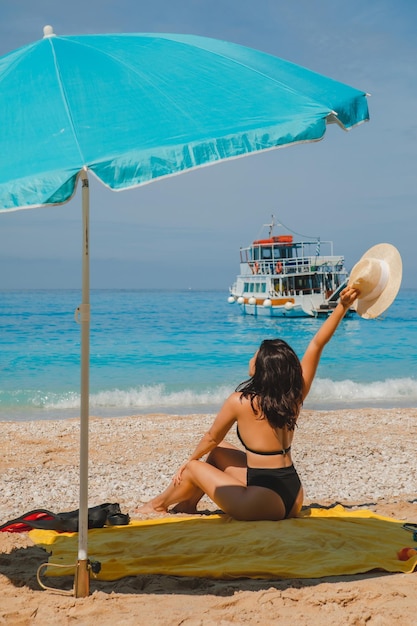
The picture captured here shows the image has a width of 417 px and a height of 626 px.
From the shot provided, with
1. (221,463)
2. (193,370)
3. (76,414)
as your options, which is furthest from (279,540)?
(193,370)

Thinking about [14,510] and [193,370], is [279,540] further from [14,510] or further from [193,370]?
[193,370]

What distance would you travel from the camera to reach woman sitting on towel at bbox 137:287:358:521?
4012mm

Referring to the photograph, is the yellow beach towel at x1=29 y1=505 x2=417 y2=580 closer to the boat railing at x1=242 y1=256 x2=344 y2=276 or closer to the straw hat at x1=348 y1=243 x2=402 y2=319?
the straw hat at x1=348 y1=243 x2=402 y2=319

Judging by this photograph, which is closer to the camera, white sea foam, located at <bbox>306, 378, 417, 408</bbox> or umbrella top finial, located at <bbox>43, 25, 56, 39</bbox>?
umbrella top finial, located at <bbox>43, 25, 56, 39</bbox>

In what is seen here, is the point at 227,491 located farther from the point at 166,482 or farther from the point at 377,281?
the point at 166,482

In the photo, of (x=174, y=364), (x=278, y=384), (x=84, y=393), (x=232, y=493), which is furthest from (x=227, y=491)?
(x=174, y=364)

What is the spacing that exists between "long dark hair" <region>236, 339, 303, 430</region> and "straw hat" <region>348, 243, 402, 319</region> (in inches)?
21.5

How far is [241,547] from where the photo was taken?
385cm

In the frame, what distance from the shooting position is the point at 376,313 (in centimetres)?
384

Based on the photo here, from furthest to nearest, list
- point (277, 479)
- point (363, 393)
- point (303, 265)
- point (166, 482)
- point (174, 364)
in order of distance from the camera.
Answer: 1. point (303, 265)
2. point (174, 364)
3. point (363, 393)
4. point (166, 482)
5. point (277, 479)

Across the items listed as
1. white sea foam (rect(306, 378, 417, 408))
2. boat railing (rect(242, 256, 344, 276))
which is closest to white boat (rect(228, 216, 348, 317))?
boat railing (rect(242, 256, 344, 276))

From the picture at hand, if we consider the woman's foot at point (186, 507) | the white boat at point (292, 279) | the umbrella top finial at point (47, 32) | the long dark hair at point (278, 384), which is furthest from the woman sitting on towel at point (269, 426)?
the white boat at point (292, 279)

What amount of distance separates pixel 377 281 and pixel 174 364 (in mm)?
18440

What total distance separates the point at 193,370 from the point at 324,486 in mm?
14482
